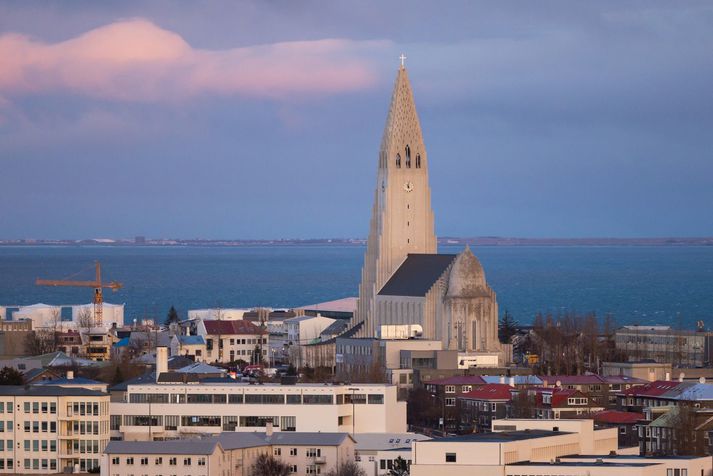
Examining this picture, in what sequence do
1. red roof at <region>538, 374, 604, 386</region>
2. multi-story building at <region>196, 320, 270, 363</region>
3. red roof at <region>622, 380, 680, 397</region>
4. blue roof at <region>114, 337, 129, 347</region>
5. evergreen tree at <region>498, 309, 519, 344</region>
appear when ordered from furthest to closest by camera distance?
evergreen tree at <region>498, 309, 519, 344</region>, blue roof at <region>114, 337, 129, 347</region>, multi-story building at <region>196, 320, 270, 363</region>, red roof at <region>538, 374, 604, 386</region>, red roof at <region>622, 380, 680, 397</region>

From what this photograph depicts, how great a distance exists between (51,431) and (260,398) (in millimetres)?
7749

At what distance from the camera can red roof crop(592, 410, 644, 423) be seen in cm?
8382

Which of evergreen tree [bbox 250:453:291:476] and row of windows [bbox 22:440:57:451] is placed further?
row of windows [bbox 22:440:57:451]

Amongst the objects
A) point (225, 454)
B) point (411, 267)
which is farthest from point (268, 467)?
point (411, 267)

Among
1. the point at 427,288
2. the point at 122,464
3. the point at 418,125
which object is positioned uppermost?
the point at 418,125

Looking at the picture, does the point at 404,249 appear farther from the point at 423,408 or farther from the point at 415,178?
the point at 423,408

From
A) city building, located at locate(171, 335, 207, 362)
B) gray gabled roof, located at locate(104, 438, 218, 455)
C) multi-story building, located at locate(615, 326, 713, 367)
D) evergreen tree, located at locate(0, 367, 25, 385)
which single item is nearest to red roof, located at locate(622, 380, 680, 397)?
evergreen tree, located at locate(0, 367, 25, 385)

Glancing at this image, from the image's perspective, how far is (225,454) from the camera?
70.4m

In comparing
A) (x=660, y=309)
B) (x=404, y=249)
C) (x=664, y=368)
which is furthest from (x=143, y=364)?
(x=660, y=309)

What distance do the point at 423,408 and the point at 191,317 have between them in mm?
64687

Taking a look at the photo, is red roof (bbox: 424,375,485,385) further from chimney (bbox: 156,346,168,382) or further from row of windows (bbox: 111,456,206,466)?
row of windows (bbox: 111,456,206,466)

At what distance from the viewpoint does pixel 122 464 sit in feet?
233

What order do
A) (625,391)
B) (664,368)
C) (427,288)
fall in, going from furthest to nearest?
(427,288), (664,368), (625,391)

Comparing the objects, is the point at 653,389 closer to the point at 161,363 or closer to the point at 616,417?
the point at 616,417
